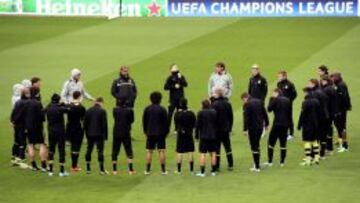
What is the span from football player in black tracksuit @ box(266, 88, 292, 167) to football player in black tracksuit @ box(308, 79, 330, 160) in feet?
3.04

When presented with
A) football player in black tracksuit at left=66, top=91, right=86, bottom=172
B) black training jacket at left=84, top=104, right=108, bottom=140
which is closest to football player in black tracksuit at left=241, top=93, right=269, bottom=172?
black training jacket at left=84, top=104, right=108, bottom=140

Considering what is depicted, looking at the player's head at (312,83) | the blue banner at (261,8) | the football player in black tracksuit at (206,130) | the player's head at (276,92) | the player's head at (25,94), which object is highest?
the blue banner at (261,8)

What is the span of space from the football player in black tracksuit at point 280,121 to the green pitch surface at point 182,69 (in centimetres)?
45

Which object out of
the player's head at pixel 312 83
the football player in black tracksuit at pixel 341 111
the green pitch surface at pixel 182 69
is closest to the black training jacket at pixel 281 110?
the player's head at pixel 312 83

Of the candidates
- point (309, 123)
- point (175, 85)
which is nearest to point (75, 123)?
point (175, 85)

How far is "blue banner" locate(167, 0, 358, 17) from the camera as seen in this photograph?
53.1 metres

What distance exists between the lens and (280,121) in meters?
26.1

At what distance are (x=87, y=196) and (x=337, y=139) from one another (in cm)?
885

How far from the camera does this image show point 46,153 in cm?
2675

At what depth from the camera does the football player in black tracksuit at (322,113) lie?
1064 inches

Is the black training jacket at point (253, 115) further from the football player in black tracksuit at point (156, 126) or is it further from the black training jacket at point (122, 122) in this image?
the black training jacket at point (122, 122)

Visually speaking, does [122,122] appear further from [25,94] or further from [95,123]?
[25,94]

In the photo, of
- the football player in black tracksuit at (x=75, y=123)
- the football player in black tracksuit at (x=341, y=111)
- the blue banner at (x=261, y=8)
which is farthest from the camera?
the blue banner at (x=261, y=8)

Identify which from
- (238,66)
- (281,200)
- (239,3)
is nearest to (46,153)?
(281,200)
